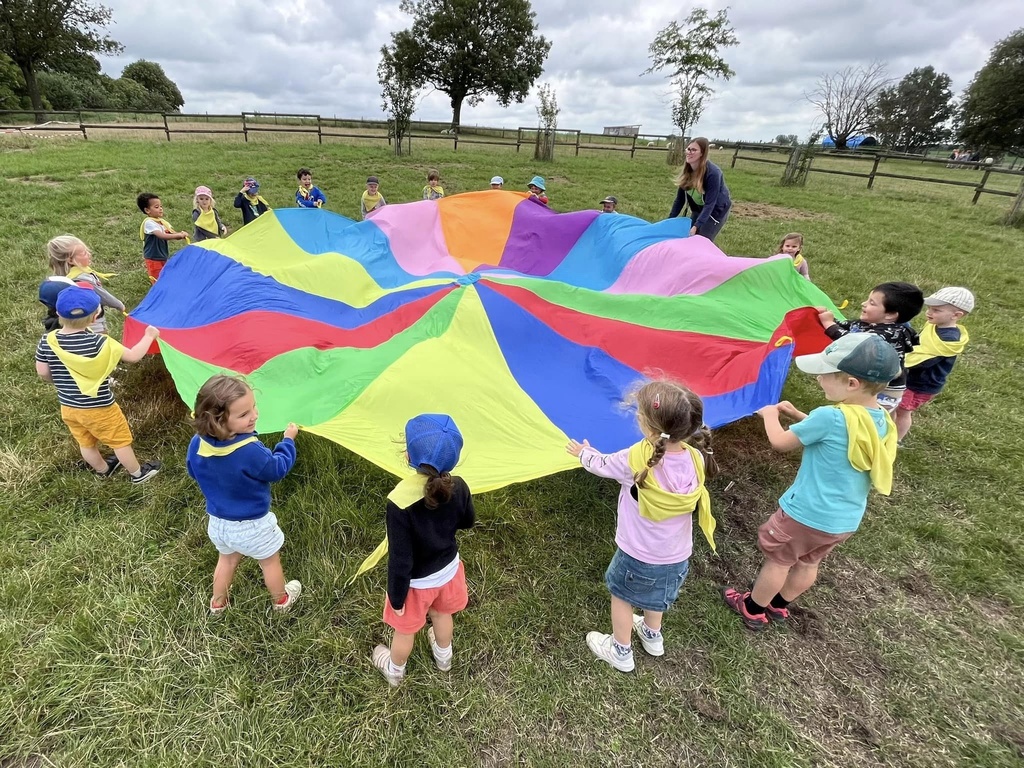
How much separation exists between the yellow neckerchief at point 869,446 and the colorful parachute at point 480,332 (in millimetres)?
732

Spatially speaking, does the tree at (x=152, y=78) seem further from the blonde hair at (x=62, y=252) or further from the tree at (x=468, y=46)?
the blonde hair at (x=62, y=252)

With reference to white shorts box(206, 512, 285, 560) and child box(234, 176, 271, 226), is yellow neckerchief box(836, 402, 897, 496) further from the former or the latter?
child box(234, 176, 271, 226)

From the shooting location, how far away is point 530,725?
1.82 meters

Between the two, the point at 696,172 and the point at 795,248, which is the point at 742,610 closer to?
the point at 795,248

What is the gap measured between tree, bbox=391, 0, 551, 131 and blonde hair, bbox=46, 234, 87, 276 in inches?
1196

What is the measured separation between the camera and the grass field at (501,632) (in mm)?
1742

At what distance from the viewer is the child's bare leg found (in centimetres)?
204

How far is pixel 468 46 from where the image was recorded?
3045 centimetres

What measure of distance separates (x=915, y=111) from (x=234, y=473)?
58.3 metres

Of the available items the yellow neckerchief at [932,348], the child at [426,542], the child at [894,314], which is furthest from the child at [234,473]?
the yellow neckerchief at [932,348]

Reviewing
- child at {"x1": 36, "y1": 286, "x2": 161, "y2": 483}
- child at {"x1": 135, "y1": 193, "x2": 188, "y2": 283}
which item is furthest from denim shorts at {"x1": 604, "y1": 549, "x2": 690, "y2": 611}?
child at {"x1": 135, "y1": 193, "x2": 188, "y2": 283}

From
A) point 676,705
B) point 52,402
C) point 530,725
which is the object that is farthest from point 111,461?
point 676,705

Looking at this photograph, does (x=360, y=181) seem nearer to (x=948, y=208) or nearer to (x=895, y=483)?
(x=895, y=483)

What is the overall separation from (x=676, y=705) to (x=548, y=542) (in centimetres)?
91
